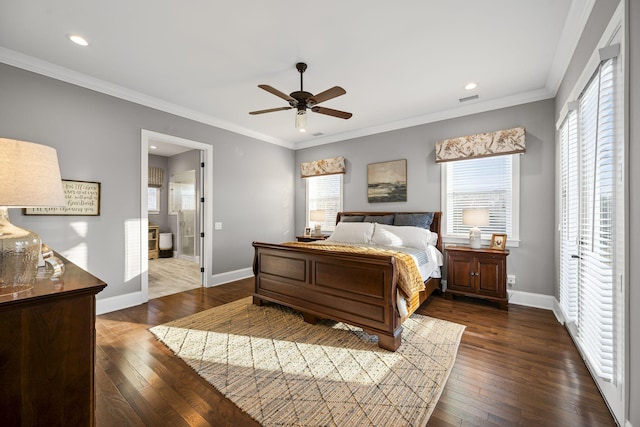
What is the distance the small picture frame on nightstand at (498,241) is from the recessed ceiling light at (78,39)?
502 cm

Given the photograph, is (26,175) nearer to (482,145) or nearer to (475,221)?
(475,221)

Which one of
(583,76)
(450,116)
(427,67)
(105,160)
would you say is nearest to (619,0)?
(583,76)

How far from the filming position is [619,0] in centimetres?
155

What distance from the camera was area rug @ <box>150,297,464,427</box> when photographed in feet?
5.51

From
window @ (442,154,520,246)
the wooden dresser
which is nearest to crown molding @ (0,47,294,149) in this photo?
the wooden dresser

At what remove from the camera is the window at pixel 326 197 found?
5523 millimetres

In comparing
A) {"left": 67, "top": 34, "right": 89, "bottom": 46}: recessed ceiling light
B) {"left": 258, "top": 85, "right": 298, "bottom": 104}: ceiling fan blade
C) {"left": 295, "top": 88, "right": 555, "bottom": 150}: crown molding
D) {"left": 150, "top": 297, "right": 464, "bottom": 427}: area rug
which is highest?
{"left": 67, "top": 34, "right": 89, "bottom": 46}: recessed ceiling light

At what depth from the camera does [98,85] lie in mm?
3268

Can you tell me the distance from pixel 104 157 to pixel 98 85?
847mm

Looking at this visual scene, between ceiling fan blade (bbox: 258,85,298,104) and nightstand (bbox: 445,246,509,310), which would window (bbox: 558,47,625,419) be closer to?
nightstand (bbox: 445,246,509,310)

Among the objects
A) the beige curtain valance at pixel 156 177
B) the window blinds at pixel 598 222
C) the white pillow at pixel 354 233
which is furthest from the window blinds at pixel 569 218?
the beige curtain valance at pixel 156 177

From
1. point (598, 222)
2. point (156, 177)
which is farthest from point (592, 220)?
point (156, 177)

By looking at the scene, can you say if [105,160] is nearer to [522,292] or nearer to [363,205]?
[363,205]

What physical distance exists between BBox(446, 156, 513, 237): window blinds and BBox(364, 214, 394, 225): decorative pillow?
876 mm
